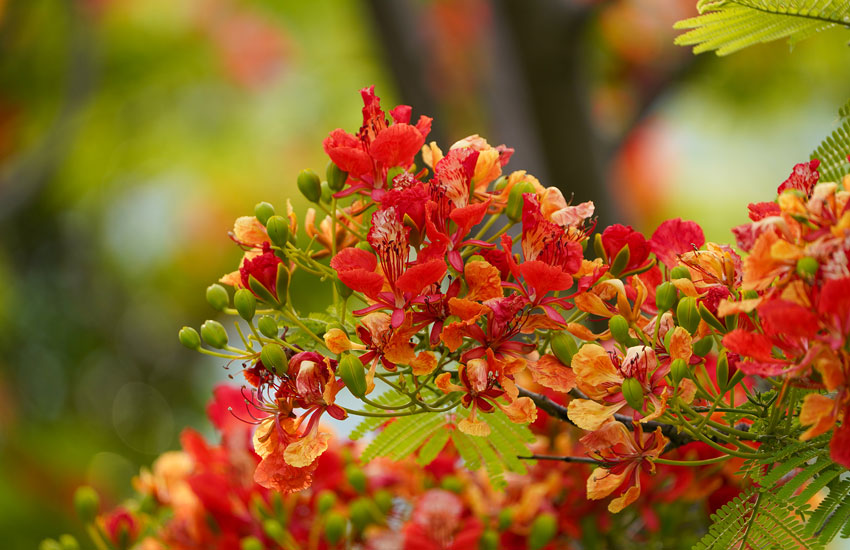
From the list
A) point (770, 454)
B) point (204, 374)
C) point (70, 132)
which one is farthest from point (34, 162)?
point (770, 454)

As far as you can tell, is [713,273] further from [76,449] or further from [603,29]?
[76,449]

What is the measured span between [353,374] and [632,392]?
8.0 inches

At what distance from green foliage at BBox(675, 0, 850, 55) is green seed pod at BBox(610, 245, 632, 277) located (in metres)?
0.20

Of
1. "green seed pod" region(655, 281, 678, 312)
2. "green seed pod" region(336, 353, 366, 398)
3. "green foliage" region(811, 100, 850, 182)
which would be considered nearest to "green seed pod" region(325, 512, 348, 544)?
"green seed pod" region(336, 353, 366, 398)

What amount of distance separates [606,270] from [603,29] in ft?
10.1

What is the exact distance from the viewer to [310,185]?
745 millimetres

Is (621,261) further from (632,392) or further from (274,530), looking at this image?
(274,530)

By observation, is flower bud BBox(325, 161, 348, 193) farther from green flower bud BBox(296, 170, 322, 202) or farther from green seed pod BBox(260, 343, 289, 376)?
green seed pod BBox(260, 343, 289, 376)

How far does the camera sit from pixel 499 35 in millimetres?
2301

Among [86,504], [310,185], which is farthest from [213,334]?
[86,504]

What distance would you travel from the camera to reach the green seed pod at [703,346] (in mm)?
617

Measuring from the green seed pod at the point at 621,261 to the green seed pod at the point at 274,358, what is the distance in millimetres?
Answer: 287

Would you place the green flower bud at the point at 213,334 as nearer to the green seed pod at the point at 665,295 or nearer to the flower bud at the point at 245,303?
the flower bud at the point at 245,303

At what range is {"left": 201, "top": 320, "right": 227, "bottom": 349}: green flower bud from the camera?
2.39ft
